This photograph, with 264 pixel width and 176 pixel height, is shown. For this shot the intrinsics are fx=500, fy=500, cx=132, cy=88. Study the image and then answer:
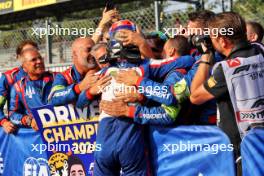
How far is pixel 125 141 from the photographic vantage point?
4000 mm

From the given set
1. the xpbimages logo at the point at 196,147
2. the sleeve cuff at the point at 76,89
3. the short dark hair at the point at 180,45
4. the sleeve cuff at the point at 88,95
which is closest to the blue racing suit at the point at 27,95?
the sleeve cuff at the point at 76,89

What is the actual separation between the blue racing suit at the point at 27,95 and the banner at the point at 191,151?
1894 millimetres

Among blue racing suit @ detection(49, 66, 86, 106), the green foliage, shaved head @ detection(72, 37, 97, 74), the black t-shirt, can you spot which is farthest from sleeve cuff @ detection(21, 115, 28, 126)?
the green foliage

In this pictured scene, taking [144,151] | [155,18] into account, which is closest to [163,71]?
[144,151]

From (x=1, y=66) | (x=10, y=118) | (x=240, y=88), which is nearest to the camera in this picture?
(x=240, y=88)

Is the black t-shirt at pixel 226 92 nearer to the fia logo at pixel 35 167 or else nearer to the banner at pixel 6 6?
the fia logo at pixel 35 167

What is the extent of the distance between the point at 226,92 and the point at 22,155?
289 cm

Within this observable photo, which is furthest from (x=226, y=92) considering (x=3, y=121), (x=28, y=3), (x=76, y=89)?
(x=28, y=3)

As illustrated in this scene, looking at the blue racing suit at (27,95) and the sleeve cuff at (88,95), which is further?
the blue racing suit at (27,95)

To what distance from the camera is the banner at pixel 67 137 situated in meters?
4.86

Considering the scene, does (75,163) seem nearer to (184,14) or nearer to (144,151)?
(144,151)

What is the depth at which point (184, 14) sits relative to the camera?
8719mm

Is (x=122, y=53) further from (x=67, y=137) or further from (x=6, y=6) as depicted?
(x=6, y=6)

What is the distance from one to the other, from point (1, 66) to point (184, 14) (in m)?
5.36
